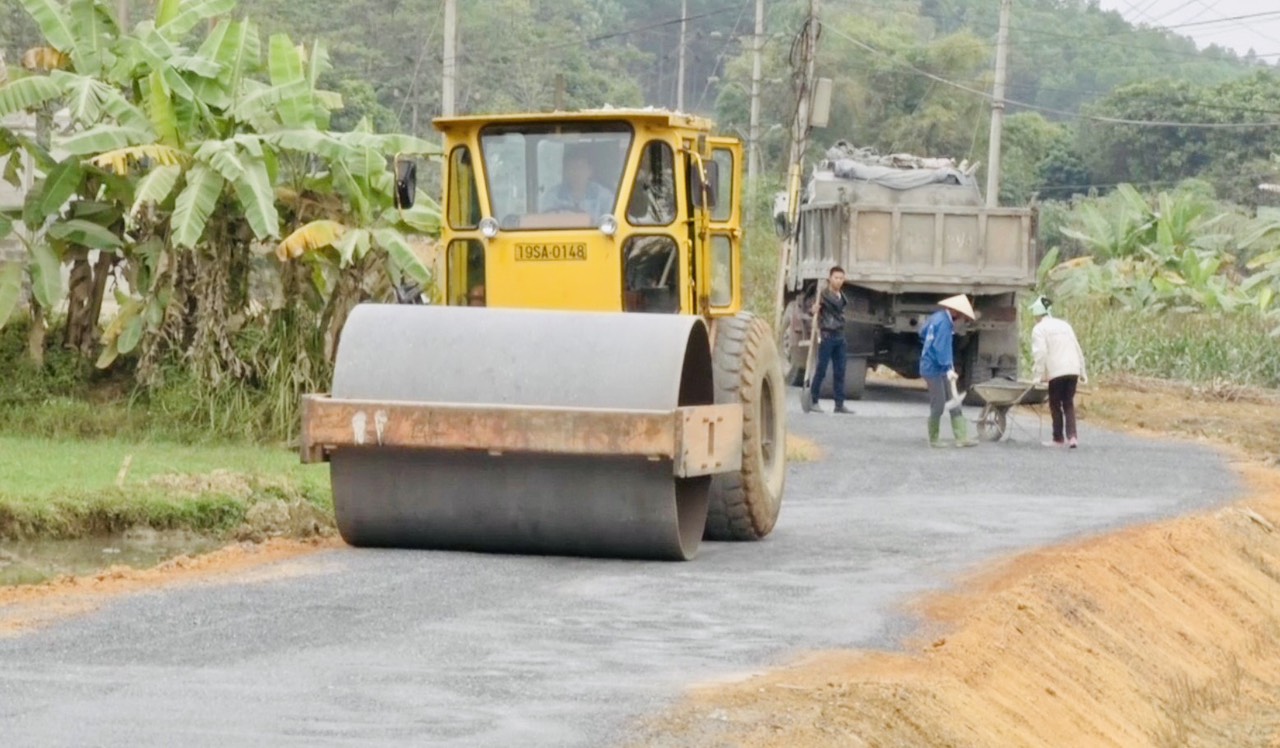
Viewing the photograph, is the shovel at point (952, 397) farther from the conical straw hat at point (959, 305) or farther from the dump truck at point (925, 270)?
the dump truck at point (925, 270)

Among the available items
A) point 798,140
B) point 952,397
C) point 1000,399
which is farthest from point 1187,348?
point 952,397

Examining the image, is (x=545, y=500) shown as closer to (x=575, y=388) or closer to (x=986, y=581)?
(x=575, y=388)

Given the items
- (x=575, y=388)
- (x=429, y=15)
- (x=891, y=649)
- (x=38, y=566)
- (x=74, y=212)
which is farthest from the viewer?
(x=429, y=15)

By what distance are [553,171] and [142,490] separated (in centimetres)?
405

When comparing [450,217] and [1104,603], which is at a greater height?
[450,217]

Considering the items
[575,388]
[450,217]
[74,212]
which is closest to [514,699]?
[575,388]

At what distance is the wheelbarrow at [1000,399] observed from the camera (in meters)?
23.0

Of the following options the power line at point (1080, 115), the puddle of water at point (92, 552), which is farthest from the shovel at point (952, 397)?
the power line at point (1080, 115)

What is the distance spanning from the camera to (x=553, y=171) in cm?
1421

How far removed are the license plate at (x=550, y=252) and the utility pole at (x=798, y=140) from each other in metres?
14.4

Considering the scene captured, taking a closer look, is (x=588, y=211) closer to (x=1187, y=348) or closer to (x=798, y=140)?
(x=798, y=140)

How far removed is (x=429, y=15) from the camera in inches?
2721

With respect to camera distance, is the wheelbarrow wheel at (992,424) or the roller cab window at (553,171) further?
the wheelbarrow wheel at (992,424)

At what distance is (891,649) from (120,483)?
7765 mm
